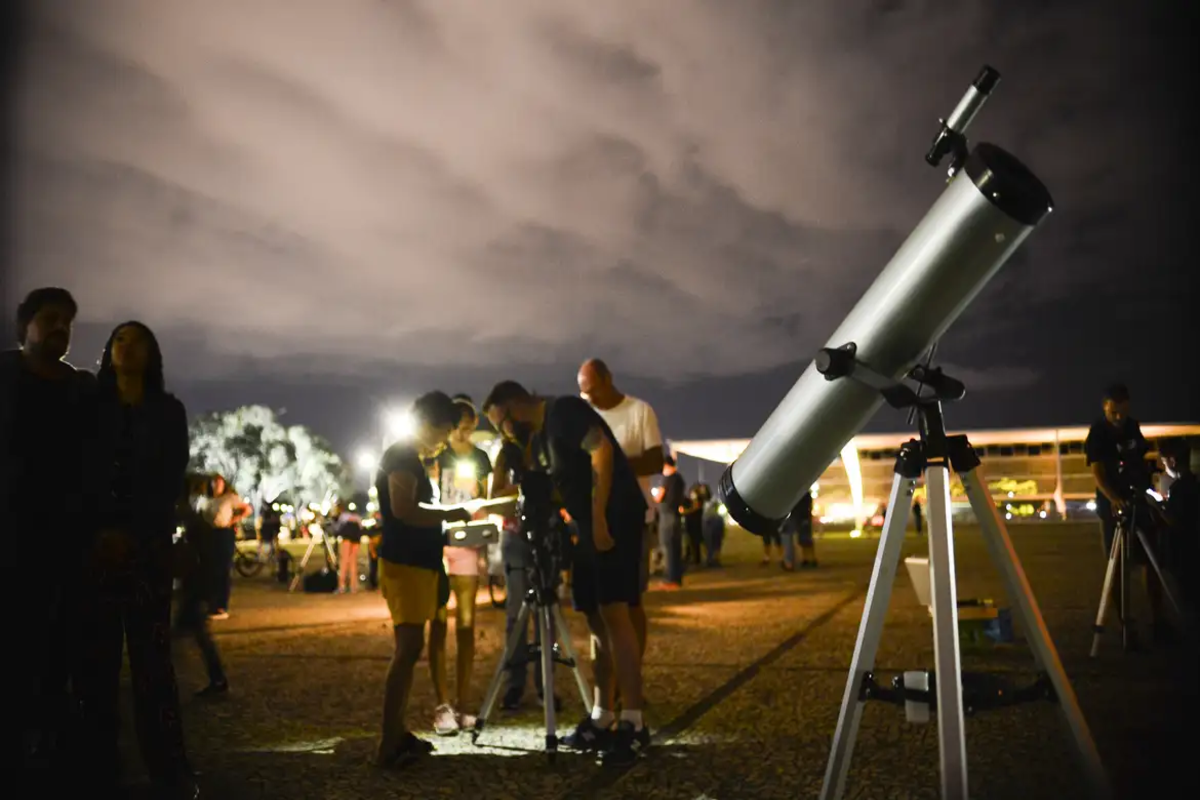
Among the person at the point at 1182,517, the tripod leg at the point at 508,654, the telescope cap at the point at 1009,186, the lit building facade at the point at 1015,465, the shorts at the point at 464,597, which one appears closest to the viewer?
the telescope cap at the point at 1009,186

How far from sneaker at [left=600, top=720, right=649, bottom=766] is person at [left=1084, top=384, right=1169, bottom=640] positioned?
162 inches

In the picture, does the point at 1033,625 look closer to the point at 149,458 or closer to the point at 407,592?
the point at 407,592

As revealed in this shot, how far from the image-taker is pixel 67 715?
136 inches

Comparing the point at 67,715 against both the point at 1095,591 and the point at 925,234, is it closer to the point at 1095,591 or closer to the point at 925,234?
the point at 925,234

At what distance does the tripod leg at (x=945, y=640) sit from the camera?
7.24 ft

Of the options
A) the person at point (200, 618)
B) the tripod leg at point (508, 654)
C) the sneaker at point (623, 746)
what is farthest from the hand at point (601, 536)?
the person at point (200, 618)

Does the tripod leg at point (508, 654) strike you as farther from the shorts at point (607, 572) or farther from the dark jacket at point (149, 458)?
the dark jacket at point (149, 458)

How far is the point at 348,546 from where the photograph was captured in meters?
14.3

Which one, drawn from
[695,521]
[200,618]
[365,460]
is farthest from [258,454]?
[200,618]

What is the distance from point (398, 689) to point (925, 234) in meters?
3.08

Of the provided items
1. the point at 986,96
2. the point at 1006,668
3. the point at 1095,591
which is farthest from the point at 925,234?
the point at 1095,591

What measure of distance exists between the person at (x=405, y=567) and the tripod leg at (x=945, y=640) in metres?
2.44

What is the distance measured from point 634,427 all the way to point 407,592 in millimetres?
1609

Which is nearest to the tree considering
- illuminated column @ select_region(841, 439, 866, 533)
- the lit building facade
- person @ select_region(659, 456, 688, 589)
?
the lit building facade
